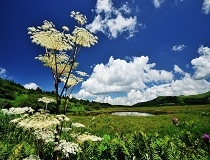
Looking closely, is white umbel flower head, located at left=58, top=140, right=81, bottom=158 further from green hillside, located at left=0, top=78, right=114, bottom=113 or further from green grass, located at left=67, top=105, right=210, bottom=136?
green grass, located at left=67, top=105, right=210, bottom=136

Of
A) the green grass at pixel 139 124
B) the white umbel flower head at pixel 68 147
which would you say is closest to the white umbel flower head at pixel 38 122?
the white umbel flower head at pixel 68 147

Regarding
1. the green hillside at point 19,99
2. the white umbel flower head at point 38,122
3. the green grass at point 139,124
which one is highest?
the green hillside at point 19,99

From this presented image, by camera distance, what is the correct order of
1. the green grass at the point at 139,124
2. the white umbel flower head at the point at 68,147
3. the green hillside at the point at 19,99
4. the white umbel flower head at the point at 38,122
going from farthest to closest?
the green hillside at the point at 19,99, the green grass at the point at 139,124, the white umbel flower head at the point at 68,147, the white umbel flower head at the point at 38,122

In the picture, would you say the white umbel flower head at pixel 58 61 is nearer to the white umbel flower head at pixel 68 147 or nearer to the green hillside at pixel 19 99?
the white umbel flower head at pixel 68 147

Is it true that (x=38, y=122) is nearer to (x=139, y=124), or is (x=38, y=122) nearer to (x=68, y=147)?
(x=68, y=147)

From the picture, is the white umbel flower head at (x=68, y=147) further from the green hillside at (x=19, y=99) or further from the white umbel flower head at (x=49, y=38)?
the green hillside at (x=19, y=99)

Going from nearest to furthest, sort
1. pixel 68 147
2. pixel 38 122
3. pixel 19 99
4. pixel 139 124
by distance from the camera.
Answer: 1. pixel 38 122
2. pixel 68 147
3. pixel 139 124
4. pixel 19 99

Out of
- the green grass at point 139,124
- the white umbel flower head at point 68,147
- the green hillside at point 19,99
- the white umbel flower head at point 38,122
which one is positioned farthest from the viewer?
the green hillside at point 19,99

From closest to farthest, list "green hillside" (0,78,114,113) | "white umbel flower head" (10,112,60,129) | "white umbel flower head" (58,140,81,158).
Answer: "white umbel flower head" (10,112,60,129), "white umbel flower head" (58,140,81,158), "green hillside" (0,78,114,113)

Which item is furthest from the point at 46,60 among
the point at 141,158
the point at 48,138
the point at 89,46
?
the point at 141,158

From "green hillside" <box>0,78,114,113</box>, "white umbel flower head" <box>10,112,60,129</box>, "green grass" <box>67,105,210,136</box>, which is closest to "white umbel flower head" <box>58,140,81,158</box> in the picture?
"white umbel flower head" <box>10,112,60,129</box>

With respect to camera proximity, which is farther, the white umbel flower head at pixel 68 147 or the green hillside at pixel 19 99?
the green hillside at pixel 19 99

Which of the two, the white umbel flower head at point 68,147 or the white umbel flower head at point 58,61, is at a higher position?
the white umbel flower head at point 58,61

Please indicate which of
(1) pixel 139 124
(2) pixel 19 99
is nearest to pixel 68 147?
(1) pixel 139 124
